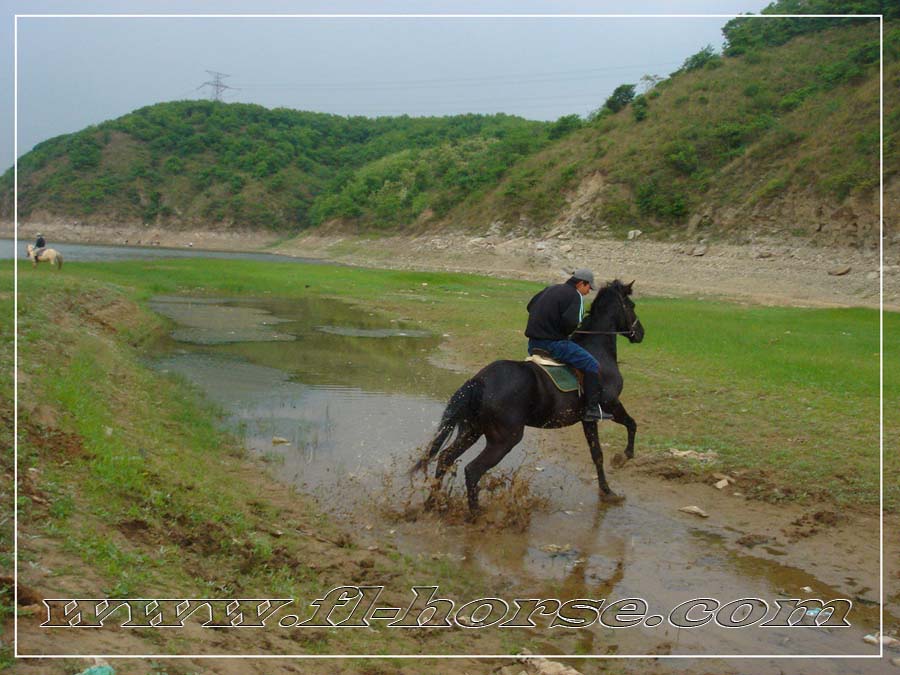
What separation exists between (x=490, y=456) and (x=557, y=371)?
1.34 m

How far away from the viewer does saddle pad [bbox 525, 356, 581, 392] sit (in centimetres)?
896

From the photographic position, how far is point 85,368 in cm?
1199

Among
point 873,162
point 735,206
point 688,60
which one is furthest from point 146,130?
point 873,162

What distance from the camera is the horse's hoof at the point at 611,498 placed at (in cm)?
925

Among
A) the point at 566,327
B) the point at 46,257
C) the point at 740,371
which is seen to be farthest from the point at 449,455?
the point at 46,257

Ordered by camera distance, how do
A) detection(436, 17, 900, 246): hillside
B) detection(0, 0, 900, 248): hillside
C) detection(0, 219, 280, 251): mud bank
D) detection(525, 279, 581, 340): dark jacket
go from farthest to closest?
detection(0, 219, 280, 251): mud bank < detection(0, 0, 900, 248): hillside < detection(436, 17, 900, 246): hillside < detection(525, 279, 581, 340): dark jacket

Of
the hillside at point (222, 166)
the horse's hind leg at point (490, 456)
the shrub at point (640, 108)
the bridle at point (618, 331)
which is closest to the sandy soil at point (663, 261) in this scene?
the shrub at point (640, 108)

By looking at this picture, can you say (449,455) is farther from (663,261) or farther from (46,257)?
(663,261)

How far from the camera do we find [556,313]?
29.4 ft

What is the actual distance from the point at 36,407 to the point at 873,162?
140ft

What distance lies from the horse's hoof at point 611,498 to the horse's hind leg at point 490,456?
5.05ft

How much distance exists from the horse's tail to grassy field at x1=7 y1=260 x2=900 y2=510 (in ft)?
11.9

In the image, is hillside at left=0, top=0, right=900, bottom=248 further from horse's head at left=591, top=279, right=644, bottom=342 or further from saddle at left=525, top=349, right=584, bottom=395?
saddle at left=525, top=349, right=584, bottom=395

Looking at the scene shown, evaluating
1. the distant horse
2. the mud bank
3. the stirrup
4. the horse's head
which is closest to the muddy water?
the stirrup
